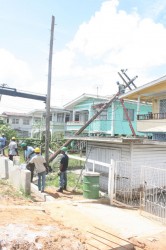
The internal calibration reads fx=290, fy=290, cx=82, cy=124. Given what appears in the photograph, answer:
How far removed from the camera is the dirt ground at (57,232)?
5.85 m

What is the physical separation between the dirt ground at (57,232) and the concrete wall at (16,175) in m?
1.68

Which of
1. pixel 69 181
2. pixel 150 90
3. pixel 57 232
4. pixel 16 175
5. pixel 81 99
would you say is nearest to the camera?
pixel 57 232

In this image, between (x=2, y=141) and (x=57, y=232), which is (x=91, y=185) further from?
(x=2, y=141)

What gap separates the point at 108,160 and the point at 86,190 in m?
3.06

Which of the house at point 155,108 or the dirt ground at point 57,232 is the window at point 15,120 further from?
the dirt ground at point 57,232

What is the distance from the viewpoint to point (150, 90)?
1931 centimetres

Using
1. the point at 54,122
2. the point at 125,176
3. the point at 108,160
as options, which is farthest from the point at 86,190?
the point at 54,122

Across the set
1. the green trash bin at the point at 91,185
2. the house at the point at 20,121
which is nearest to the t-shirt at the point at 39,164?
the green trash bin at the point at 91,185

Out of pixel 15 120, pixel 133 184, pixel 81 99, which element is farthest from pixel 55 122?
pixel 133 184

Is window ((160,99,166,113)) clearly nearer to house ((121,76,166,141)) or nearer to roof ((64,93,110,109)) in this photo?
house ((121,76,166,141))

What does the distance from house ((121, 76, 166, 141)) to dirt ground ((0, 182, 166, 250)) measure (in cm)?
1076

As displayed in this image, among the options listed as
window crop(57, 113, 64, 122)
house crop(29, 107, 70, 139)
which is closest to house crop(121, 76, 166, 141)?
house crop(29, 107, 70, 139)

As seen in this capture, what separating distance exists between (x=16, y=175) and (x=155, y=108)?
37.9 feet

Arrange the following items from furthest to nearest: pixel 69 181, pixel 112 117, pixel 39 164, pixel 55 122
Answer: pixel 55 122 → pixel 112 117 → pixel 69 181 → pixel 39 164
